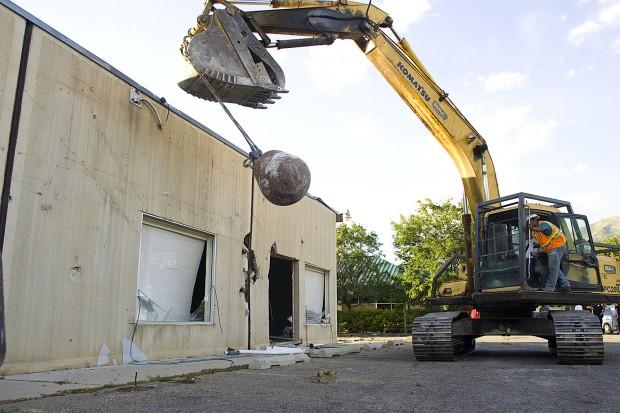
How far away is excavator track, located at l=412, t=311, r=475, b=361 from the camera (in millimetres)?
8742

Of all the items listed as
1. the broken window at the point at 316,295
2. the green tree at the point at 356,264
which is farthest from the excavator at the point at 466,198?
the green tree at the point at 356,264

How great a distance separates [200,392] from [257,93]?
16.1 feet

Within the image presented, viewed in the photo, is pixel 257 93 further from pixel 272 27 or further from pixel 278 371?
pixel 278 371

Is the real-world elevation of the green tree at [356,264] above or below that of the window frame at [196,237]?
above

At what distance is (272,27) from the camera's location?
30.1ft

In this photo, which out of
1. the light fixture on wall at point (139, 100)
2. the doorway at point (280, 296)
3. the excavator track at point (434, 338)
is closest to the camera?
the light fixture on wall at point (139, 100)

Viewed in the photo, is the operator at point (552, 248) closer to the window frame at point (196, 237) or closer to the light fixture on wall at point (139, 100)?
the window frame at point (196, 237)

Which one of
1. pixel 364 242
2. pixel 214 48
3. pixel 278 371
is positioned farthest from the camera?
pixel 364 242

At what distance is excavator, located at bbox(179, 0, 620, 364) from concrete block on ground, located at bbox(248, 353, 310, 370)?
6.50 feet

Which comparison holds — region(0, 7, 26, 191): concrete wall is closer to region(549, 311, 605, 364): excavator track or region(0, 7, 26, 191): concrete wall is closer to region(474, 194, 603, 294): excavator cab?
region(474, 194, 603, 294): excavator cab

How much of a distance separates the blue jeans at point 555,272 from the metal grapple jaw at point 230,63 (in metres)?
4.99

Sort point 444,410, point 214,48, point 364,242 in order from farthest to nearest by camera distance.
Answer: point 364,242 < point 214,48 < point 444,410

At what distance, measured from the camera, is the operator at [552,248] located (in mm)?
8320

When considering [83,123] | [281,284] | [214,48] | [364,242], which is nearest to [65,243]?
[83,123]
